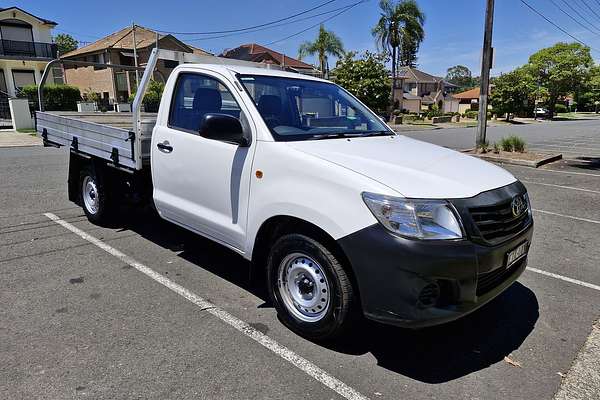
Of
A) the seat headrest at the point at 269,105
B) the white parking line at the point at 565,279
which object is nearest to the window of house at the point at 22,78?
the seat headrest at the point at 269,105

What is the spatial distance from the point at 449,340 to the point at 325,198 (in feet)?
5.10

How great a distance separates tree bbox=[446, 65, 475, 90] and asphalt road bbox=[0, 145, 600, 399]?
514 ft

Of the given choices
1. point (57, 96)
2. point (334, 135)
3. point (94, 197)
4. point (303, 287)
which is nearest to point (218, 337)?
point (303, 287)

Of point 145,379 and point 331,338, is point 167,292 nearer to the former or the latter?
point 145,379

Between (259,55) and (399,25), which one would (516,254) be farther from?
(259,55)

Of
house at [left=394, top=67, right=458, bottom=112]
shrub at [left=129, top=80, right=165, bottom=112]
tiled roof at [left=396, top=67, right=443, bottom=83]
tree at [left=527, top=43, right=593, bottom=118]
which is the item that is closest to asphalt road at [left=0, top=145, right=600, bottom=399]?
shrub at [left=129, top=80, right=165, bottom=112]

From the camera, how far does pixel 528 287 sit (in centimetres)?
449

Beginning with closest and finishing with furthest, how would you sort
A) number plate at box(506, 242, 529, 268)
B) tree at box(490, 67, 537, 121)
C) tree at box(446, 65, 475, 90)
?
number plate at box(506, 242, 529, 268) → tree at box(490, 67, 537, 121) → tree at box(446, 65, 475, 90)

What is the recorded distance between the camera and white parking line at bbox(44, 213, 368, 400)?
288 centimetres

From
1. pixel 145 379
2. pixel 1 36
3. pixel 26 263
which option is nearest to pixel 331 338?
pixel 145 379

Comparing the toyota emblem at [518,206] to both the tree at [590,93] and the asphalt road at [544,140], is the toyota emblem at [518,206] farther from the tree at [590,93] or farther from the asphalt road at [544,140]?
the tree at [590,93]

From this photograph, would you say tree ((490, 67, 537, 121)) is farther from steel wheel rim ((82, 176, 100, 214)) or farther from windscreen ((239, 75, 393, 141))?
steel wheel rim ((82, 176, 100, 214))

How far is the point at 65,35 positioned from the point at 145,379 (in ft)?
382

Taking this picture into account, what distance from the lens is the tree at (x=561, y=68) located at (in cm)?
5688
